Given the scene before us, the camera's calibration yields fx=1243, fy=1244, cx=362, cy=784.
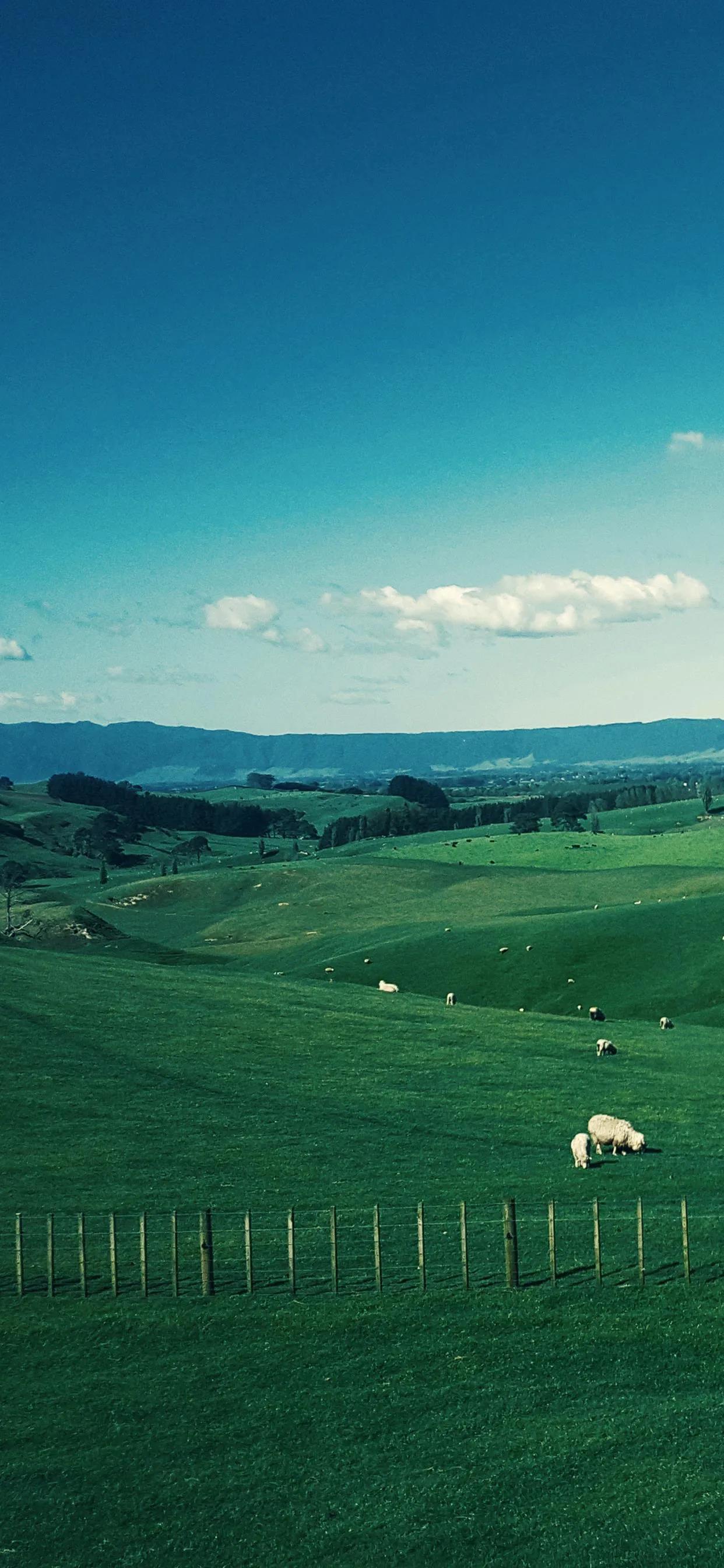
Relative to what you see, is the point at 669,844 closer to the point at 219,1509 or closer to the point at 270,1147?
the point at 270,1147

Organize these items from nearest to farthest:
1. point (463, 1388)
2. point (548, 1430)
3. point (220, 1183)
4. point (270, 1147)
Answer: point (548, 1430) → point (463, 1388) → point (220, 1183) → point (270, 1147)

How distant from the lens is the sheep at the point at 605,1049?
198ft

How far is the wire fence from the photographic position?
92.4ft

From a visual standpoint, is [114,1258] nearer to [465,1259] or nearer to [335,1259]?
[335,1259]

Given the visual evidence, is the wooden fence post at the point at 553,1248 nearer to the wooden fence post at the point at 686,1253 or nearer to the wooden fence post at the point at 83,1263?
the wooden fence post at the point at 686,1253

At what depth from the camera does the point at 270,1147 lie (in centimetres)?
4109

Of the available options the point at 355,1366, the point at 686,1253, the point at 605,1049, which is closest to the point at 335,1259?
the point at 355,1366

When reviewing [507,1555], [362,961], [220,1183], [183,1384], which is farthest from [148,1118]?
[362,961]

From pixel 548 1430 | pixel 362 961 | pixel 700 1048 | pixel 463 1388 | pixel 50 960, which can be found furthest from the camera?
pixel 362 961

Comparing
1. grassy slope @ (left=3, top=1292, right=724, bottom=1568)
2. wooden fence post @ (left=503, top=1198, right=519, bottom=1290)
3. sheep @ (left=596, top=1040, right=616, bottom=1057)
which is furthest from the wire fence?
sheep @ (left=596, top=1040, right=616, bottom=1057)

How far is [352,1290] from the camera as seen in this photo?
2816 cm

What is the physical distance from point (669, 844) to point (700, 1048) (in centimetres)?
11021

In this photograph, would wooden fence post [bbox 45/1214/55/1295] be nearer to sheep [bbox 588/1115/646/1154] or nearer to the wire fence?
the wire fence

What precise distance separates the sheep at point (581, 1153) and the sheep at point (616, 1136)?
4.93ft
